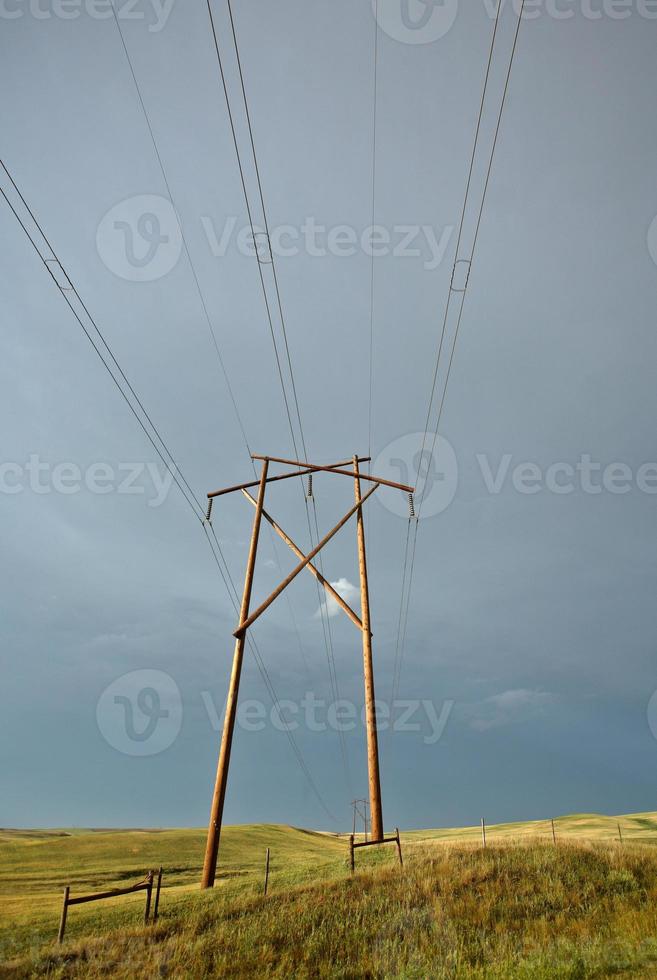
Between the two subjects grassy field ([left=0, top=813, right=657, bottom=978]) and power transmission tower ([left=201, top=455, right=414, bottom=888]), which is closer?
grassy field ([left=0, top=813, right=657, bottom=978])

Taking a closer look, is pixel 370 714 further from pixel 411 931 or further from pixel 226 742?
pixel 411 931

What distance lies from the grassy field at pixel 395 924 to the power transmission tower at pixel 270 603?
1623mm

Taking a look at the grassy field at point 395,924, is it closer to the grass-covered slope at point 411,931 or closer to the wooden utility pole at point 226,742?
the grass-covered slope at point 411,931

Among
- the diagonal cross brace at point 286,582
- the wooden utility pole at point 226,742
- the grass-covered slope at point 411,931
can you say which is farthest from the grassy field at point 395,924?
the diagonal cross brace at point 286,582

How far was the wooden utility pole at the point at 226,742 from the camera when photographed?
1460 cm

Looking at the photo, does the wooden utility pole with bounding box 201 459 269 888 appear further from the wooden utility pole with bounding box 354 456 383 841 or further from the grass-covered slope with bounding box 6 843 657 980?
the wooden utility pole with bounding box 354 456 383 841

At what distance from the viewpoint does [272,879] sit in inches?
717

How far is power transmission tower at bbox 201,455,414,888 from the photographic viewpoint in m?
14.9

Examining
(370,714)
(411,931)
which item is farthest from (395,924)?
(370,714)

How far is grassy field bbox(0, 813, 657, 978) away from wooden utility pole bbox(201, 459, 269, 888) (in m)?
0.81

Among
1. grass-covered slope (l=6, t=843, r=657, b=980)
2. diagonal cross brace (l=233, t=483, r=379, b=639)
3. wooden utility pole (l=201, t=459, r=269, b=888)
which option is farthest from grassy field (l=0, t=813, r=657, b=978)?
diagonal cross brace (l=233, t=483, r=379, b=639)

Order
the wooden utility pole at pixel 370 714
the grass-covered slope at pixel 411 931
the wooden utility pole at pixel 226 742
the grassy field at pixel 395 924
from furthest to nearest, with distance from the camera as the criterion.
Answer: the wooden utility pole at pixel 370 714, the wooden utility pole at pixel 226 742, the grassy field at pixel 395 924, the grass-covered slope at pixel 411 931

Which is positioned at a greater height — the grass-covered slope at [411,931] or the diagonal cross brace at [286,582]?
the diagonal cross brace at [286,582]

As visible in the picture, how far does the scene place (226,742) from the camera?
15.5 m
